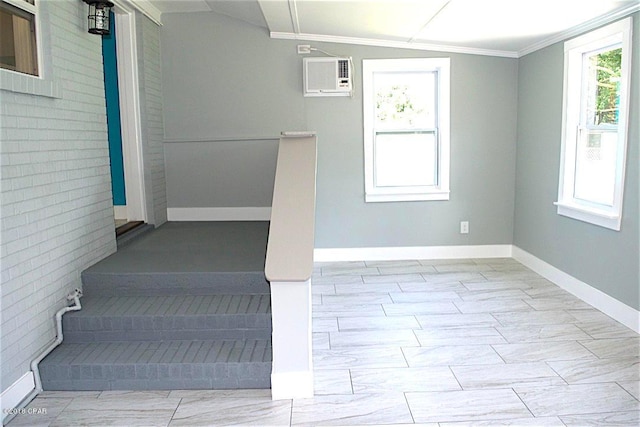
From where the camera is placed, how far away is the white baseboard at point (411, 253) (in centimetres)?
546

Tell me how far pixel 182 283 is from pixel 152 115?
7.66 ft

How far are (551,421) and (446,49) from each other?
3.79 meters

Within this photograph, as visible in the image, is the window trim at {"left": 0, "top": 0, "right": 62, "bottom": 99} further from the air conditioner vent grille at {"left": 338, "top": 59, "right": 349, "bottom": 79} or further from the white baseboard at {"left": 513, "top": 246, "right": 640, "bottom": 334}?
the white baseboard at {"left": 513, "top": 246, "right": 640, "bottom": 334}

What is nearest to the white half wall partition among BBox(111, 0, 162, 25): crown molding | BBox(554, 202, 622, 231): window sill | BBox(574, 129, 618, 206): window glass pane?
BBox(554, 202, 622, 231): window sill

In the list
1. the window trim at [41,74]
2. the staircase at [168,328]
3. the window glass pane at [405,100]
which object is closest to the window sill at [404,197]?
the window glass pane at [405,100]

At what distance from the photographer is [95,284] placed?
3389 millimetres

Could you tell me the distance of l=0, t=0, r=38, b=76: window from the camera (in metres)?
2.67

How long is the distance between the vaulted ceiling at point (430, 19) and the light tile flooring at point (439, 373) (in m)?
2.14

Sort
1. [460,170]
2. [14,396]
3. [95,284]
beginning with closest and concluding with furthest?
[14,396] < [95,284] < [460,170]

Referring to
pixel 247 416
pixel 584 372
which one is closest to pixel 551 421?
pixel 584 372

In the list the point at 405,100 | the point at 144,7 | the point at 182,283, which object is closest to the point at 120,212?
the point at 144,7

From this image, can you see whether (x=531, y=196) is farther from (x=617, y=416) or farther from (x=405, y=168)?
(x=617, y=416)

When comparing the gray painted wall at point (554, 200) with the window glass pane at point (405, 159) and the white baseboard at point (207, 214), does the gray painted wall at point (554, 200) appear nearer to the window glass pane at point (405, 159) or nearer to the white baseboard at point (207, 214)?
the window glass pane at point (405, 159)

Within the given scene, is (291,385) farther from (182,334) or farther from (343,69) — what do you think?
(343,69)
